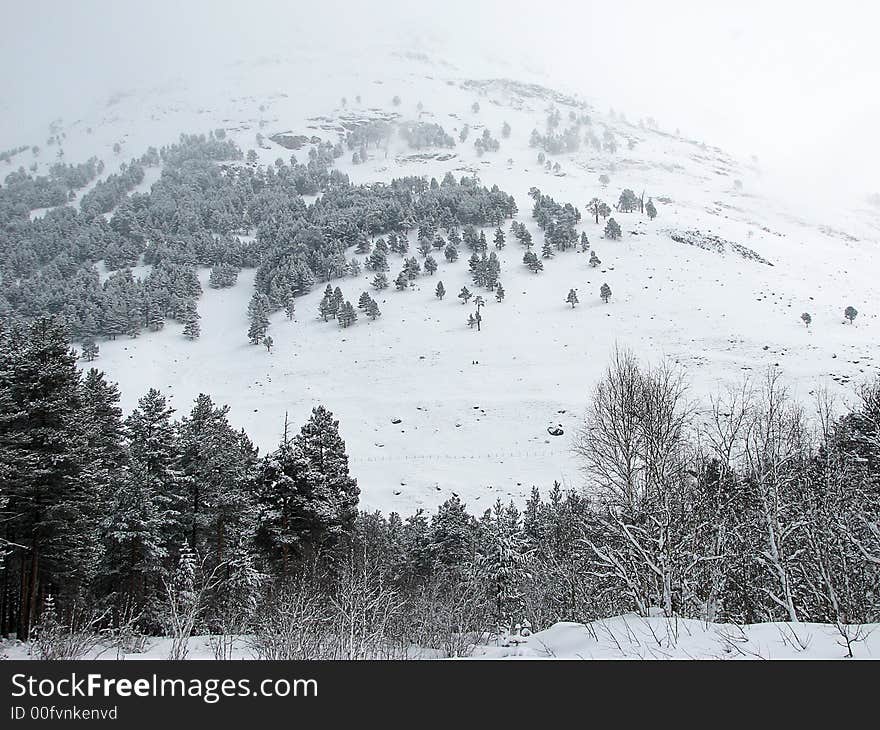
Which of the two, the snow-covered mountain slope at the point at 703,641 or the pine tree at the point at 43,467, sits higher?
the pine tree at the point at 43,467

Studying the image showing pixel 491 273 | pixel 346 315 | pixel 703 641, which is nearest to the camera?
pixel 703 641

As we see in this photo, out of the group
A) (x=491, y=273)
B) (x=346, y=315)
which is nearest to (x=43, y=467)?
(x=346, y=315)

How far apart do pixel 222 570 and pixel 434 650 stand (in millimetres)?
13581

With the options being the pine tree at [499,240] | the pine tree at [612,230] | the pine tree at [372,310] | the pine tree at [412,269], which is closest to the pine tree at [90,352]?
the pine tree at [372,310]

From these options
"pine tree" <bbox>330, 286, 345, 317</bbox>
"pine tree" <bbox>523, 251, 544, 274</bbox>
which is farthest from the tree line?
"pine tree" <bbox>523, 251, 544, 274</bbox>

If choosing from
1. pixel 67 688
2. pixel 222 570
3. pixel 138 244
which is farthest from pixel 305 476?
pixel 138 244

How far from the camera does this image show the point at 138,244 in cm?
14738

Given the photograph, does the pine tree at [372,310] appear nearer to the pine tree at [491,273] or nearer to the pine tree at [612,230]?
the pine tree at [491,273]

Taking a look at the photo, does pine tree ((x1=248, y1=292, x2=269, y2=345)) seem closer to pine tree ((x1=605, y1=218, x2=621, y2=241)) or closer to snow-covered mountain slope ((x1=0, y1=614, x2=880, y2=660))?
pine tree ((x1=605, y1=218, x2=621, y2=241))

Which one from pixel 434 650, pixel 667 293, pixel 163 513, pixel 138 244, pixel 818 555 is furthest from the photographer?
pixel 138 244

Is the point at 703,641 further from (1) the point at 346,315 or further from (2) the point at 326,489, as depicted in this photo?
(1) the point at 346,315

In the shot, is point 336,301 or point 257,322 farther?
point 336,301

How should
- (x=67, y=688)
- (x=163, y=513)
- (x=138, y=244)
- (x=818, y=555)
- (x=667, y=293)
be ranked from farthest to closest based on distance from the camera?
(x=138, y=244)
(x=667, y=293)
(x=163, y=513)
(x=818, y=555)
(x=67, y=688)

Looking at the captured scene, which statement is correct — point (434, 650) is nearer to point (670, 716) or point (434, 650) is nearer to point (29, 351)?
point (670, 716)
